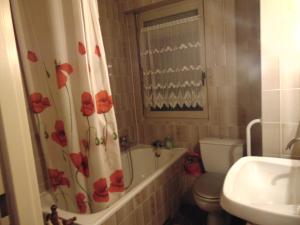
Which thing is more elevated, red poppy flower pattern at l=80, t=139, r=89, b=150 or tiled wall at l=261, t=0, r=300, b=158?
tiled wall at l=261, t=0, r=300, b=158

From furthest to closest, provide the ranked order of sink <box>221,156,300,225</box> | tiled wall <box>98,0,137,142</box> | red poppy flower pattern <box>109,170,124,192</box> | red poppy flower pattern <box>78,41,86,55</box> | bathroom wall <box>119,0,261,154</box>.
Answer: tiled wall <box>98,0,137,142</box>
bathroom wall <box>119,0,261,154</box>
red poppy flower pattern <box>109,170,124,192</box>
red poppy flower pattern <box>78,41,86,55</box>
sink <box>221,156,300,225</box>

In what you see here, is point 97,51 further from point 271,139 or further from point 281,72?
point 271,139

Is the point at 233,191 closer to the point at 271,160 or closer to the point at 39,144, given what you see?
the point at 271,160

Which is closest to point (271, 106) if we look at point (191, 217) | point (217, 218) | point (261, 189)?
point (261, 189)

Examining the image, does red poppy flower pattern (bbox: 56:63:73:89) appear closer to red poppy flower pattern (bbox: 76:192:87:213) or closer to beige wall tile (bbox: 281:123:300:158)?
red poppy flower pattern (bbox: 76:192:87:213)

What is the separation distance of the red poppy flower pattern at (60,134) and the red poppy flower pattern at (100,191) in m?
0.33

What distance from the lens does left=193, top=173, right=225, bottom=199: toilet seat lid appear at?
167 centimetres

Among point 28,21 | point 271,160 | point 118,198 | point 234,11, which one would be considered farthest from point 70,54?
point 234,11

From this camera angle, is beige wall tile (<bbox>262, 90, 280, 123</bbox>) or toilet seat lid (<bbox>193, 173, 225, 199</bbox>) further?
toilet seat lid (<bbox>193, 173, 225, 199</bbox>)

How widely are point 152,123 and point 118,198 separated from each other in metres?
1.18

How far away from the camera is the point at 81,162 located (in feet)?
4.40

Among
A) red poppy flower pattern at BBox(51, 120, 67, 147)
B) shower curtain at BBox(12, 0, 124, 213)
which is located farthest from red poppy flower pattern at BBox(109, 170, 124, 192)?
red poppy flower pattern at BBox(51, 120, 67, 147)

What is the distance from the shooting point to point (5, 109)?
1.52 feet

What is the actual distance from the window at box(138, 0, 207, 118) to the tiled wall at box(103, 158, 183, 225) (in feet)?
2.02
